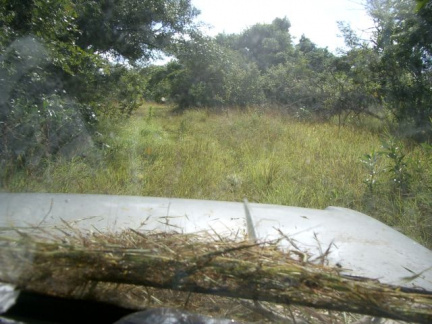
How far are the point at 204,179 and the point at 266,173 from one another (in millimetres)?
993

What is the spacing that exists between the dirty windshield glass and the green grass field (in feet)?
0.12

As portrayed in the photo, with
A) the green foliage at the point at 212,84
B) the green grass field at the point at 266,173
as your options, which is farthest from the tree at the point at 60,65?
the green foliage at the point at 212,84

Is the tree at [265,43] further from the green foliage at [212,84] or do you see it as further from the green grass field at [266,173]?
the green grass field at [266,173]

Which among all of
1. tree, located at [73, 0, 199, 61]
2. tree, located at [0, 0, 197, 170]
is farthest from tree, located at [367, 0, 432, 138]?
tree, located at [0, 0, 197, 170]

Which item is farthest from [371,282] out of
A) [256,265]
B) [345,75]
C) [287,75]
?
[287,75]

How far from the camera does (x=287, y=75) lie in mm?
17969

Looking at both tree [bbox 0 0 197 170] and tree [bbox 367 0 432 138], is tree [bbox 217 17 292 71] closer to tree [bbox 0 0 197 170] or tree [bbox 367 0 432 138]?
tree [bbox 367 0 432 138]

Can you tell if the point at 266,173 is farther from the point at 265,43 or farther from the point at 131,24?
the point at 265,43

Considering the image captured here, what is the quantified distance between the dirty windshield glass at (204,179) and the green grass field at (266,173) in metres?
0.04

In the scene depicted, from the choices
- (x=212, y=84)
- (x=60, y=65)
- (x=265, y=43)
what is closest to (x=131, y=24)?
(x=60, y=65)

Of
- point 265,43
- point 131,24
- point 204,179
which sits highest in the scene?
point 265,43

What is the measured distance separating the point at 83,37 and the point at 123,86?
160 cm

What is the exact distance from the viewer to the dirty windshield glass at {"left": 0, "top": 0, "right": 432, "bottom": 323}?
1506mm

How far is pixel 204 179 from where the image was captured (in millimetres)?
6266
